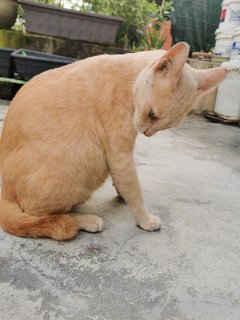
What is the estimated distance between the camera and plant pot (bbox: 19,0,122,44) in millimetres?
3898

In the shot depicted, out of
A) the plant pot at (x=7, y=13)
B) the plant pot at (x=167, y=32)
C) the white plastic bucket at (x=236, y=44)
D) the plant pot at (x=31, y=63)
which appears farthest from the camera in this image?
the plant pot at (x=167, y=32)

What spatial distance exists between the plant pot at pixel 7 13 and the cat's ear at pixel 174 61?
3652mm

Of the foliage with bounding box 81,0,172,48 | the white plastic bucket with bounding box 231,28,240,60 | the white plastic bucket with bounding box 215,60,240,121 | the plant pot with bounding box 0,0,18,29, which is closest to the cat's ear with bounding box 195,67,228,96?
the white plastic bucket with bounding box 215,60,240,121

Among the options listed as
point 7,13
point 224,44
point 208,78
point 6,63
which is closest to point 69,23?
point 7,13

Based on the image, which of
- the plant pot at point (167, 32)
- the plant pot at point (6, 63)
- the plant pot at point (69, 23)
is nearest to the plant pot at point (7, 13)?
the plant pot at point (69, 23)

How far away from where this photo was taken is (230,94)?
3975mm

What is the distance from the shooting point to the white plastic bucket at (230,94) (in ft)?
12.8

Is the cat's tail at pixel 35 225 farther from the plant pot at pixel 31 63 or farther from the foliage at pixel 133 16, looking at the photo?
the foliage at pixel 133 16

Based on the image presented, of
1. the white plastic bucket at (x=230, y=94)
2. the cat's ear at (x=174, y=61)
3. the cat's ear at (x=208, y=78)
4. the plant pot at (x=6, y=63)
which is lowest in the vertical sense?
the white plastic bucket at (x=230, y=94)

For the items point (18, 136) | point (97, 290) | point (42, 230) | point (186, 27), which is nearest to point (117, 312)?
point (97, 290)

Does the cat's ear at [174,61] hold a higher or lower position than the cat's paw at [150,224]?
higher

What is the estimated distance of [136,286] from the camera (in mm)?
1058

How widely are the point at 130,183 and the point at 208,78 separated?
0.52m

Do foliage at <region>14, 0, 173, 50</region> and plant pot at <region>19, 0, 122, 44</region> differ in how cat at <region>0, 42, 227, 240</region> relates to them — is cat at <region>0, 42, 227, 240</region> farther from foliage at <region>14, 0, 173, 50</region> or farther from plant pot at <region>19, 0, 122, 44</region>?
foliage at <region>14, 0, 173, 50</region>
